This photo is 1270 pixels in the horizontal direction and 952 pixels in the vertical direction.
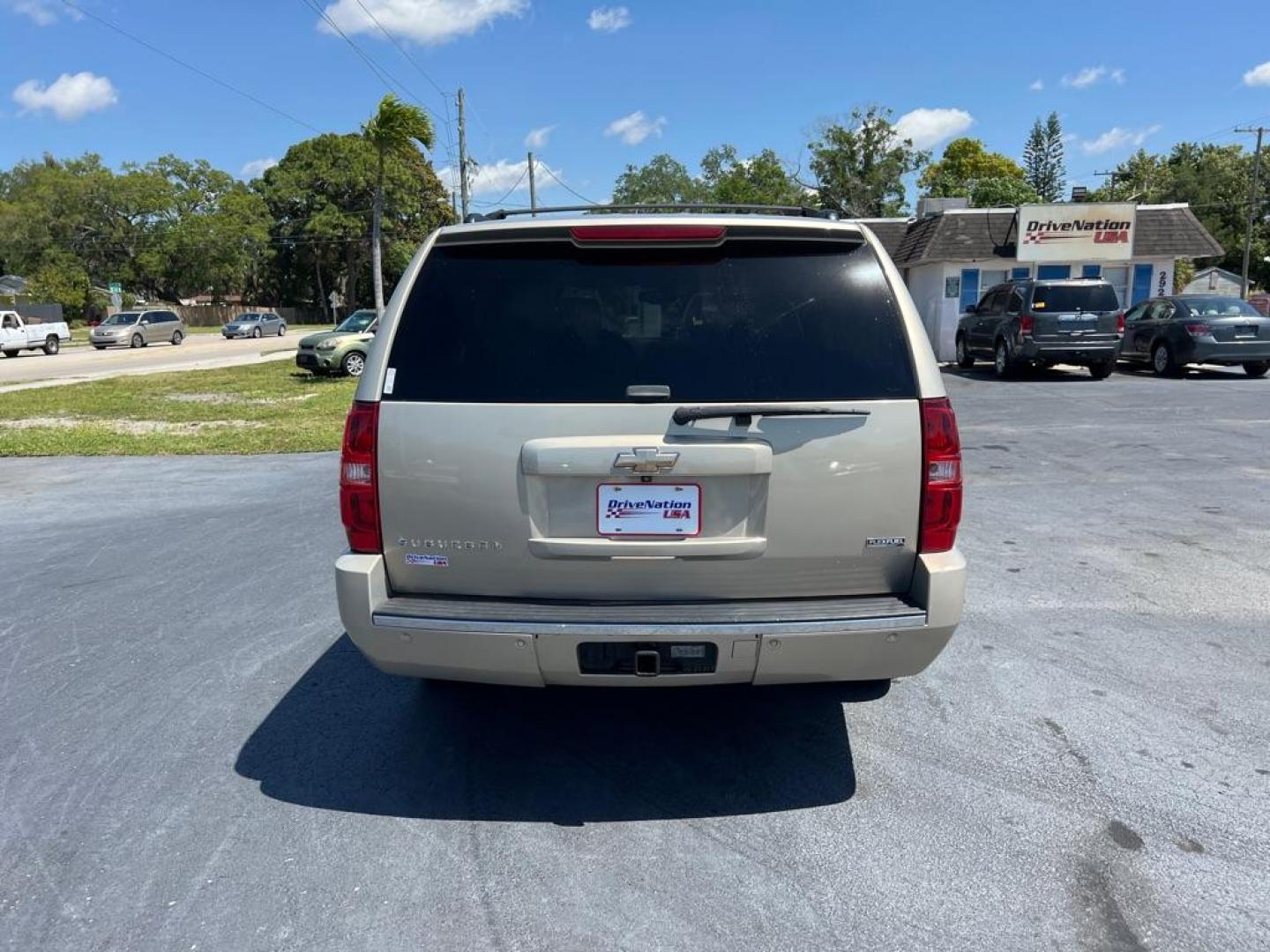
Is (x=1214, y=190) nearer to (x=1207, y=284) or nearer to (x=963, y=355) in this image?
(x=1207, y=284)

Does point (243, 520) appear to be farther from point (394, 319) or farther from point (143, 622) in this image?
point (394, 319)

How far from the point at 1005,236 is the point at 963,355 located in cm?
618

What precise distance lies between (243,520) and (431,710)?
432 centimetres

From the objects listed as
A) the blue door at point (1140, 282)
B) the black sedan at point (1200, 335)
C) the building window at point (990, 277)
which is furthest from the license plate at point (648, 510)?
the blue door at point (1140, 282)

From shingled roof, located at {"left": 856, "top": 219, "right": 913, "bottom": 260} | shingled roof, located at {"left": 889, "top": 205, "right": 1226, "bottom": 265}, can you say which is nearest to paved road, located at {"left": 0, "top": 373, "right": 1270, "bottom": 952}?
shingled roof, located at {"left": 889, "top": 205, "right": 1226, "bottom": 265}

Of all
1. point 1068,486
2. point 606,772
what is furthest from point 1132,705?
point 1068,486

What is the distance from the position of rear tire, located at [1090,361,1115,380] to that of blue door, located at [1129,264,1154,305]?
9.49m

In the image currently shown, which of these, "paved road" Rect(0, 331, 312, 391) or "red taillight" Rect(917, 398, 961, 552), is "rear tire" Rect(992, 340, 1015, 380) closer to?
"red taillight" Rect(917, 398, 961, 552)

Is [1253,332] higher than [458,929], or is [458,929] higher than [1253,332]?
[1253,332]

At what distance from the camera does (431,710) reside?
4059 millimetres

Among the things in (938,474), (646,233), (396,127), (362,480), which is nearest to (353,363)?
(396,127)

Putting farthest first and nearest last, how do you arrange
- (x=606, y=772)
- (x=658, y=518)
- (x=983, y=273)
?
(x=983, y=273), (x=606, y=772), (x=658, y=518)

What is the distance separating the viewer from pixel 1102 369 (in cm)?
1820

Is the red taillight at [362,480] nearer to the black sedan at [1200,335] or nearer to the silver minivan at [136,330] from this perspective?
the black sedan at [1200,335]
